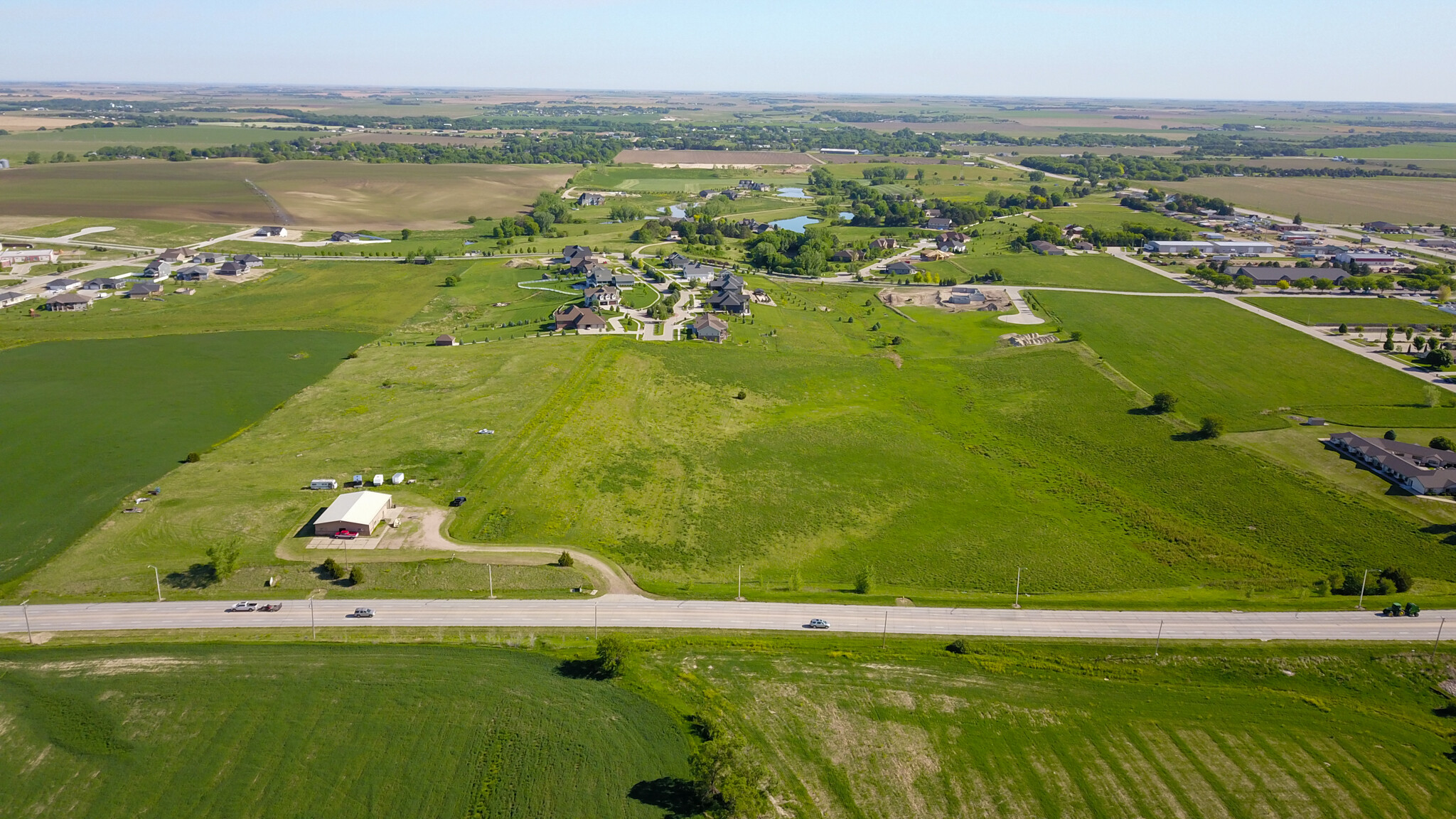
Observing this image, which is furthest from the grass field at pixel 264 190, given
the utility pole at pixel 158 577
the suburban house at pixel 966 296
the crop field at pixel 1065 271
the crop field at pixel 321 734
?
the crop field at pixel 321 734

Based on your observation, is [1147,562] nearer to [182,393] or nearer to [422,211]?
[182,393]

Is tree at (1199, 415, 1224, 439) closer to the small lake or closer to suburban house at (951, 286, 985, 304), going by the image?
suburban house at (951, 286, 985, 304)

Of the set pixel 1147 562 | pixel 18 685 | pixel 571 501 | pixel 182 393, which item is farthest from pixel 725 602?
pixel 182 393

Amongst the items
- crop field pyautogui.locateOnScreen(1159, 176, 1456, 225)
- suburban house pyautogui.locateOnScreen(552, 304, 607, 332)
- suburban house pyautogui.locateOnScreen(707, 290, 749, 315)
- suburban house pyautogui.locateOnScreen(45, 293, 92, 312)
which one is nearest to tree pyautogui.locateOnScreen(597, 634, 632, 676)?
suburban house pyautogui.locateOnScreen(552, 304, 607, 332)

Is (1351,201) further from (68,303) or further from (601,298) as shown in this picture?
(68,303)

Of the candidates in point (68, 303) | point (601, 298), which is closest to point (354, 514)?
point (601, 298)

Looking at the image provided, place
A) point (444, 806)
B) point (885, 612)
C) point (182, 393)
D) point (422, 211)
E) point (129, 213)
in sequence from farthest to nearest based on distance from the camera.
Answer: point (422, 211) < point (129, 213) < point (182, 393) < point (885, 612) < point (444, 806)
